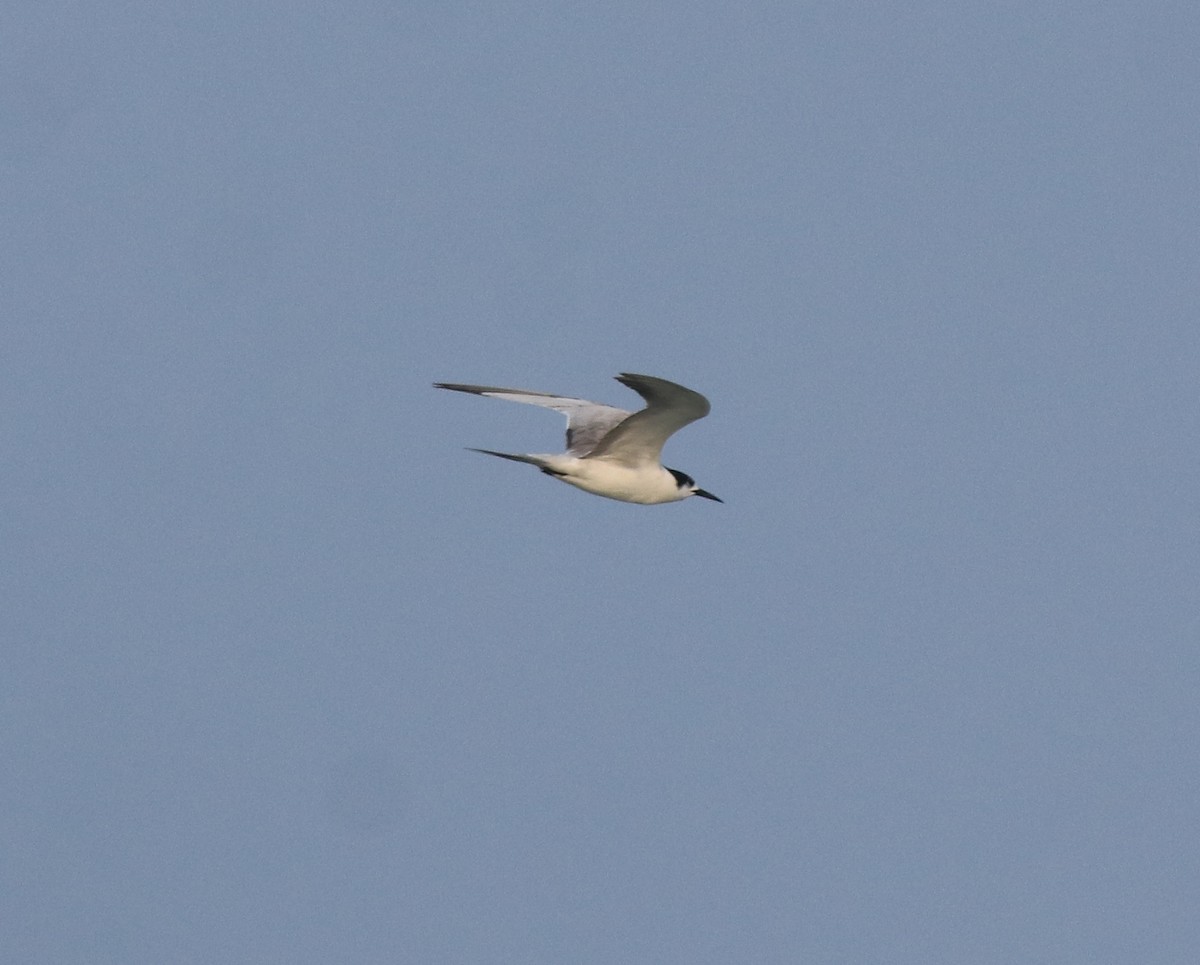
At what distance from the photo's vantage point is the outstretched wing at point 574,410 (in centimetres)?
2409

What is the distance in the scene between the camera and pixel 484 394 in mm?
24766

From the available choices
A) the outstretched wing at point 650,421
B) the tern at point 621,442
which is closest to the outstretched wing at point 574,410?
the tern at point 621,442

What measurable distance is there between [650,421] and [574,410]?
3014 millimetres

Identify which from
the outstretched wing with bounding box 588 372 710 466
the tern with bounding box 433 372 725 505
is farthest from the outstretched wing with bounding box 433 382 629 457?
the outstretched wing with bounding box 588 372 710 466

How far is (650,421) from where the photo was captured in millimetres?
21984

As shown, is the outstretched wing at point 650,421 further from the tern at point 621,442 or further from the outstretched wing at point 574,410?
the outstretched wing at point 574,410

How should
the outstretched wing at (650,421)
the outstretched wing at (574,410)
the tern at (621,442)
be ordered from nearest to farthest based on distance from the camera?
the outstretched wing at (650,421) < the tern at (621,442) < the outstretched wing at (574,410)

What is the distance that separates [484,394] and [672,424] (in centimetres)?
347

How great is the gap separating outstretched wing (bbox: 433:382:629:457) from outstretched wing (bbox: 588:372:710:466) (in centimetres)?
84

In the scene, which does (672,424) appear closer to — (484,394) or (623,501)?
(623,501)

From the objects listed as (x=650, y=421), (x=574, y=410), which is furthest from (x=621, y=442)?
(x=574, y=410)

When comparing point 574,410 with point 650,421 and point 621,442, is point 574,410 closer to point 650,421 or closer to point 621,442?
point 621,442

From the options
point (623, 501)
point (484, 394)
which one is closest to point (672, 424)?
point (623, 501)

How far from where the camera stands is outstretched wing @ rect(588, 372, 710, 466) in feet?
66.2
